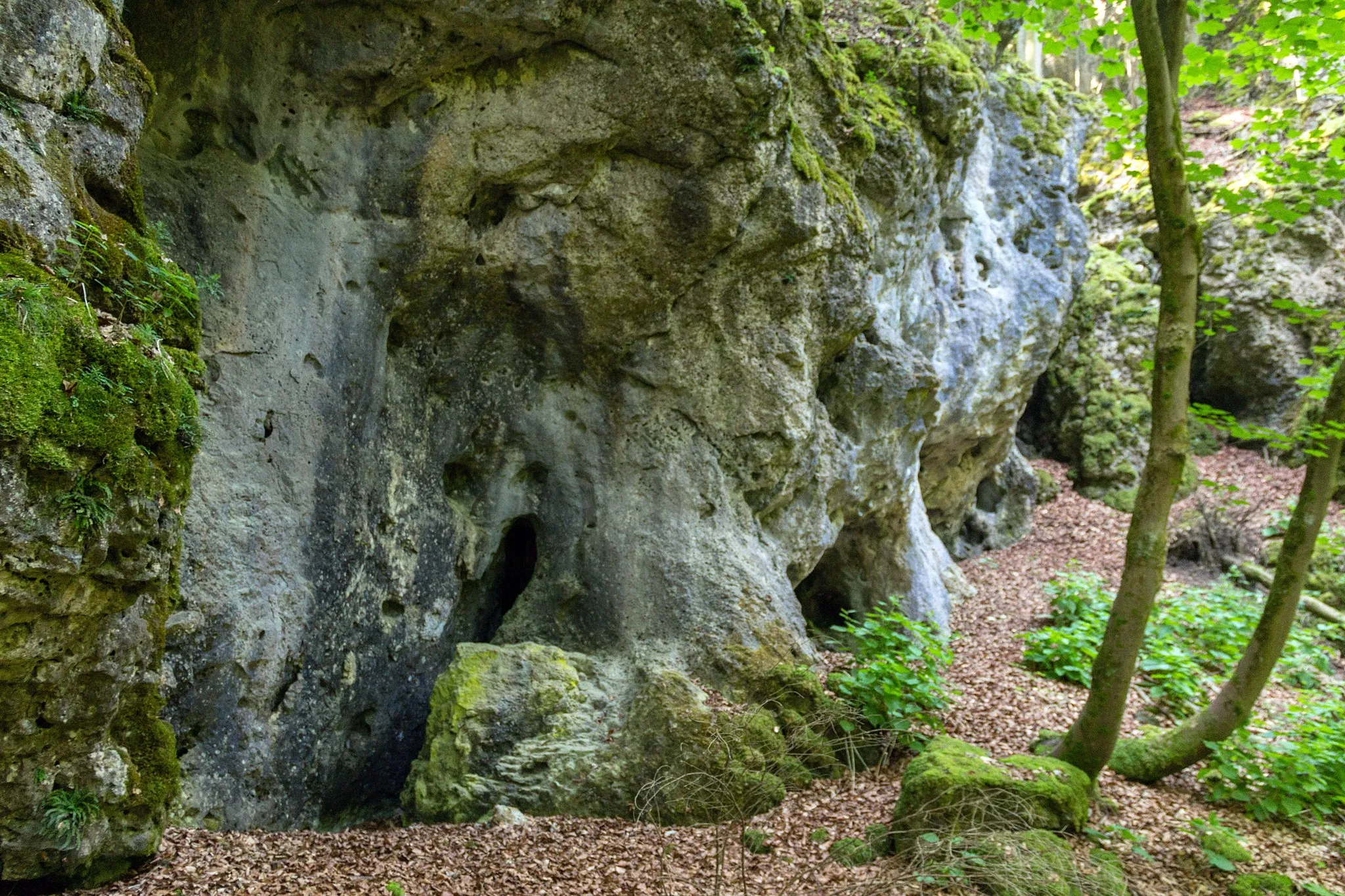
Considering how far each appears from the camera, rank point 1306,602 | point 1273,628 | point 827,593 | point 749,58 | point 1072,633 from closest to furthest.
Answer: point 1273,628 < point 749,58 < point 1072,633 < point 1306,602 < point 827,593

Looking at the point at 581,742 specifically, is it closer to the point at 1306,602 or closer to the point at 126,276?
the point at 126,276

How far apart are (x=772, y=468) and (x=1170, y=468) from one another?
3591 millimetres

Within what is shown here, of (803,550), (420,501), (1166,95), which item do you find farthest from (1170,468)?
(420,501)

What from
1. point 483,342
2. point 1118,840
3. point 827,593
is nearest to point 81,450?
point 483,342

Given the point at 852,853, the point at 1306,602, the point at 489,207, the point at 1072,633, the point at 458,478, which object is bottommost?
the point at 852,853

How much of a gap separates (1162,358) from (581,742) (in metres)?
4.86

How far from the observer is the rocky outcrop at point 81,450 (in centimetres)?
342

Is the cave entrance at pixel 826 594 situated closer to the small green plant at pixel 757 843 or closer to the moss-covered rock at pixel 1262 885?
the small green plant at pixel 757 843

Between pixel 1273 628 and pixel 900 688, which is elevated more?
pixel 1273 628

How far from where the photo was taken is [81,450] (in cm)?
356

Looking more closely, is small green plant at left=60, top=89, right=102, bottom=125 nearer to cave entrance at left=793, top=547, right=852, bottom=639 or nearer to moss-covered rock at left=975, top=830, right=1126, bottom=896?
moss-covered rock at left=975, top=830, right=1126, bottom=896

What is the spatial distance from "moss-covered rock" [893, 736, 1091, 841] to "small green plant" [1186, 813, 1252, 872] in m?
0.71

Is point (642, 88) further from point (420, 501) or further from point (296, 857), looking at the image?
point (296, 857)

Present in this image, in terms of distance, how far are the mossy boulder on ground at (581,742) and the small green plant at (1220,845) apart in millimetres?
2443
